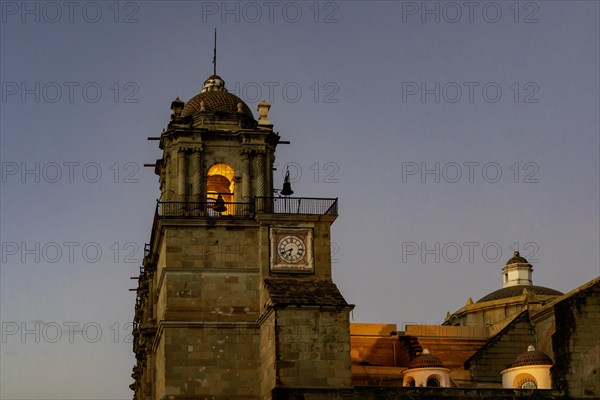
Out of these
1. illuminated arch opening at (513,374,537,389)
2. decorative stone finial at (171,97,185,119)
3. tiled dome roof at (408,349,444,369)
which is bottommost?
illuminated arch opening at (513,374,537,389)

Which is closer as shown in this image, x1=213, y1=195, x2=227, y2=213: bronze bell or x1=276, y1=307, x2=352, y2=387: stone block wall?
x1=276, y1=307, x2=352, y2=387: stone block wall

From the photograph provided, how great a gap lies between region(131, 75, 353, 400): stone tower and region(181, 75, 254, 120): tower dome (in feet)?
0.25

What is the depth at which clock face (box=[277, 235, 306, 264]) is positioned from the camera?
41438 mm

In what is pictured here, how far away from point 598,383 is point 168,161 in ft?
59.7

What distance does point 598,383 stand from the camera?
136 feet

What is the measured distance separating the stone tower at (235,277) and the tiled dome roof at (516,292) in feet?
75.0

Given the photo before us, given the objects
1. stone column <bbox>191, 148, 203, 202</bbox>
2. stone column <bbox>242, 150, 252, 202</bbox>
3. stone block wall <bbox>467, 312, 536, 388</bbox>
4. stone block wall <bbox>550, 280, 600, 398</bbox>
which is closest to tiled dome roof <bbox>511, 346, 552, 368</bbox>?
stone block wall <bbox>550, 280, 600, 398</bbox>

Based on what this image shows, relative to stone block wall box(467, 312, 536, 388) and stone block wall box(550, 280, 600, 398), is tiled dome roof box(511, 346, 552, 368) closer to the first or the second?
stone block wall box(550, 280, 600, 398)

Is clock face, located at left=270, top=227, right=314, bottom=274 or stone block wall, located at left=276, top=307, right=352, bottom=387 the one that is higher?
clock face, located at left=270, top=227, right=314, bottom=274

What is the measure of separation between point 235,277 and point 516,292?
25.6 meters

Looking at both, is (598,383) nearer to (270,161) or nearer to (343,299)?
(343,299)

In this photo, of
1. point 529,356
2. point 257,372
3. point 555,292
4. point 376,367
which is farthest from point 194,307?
point 555,292

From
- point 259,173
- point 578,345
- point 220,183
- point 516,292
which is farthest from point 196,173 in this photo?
point 516,292

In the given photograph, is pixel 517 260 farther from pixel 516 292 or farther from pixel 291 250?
pixel 291 250
